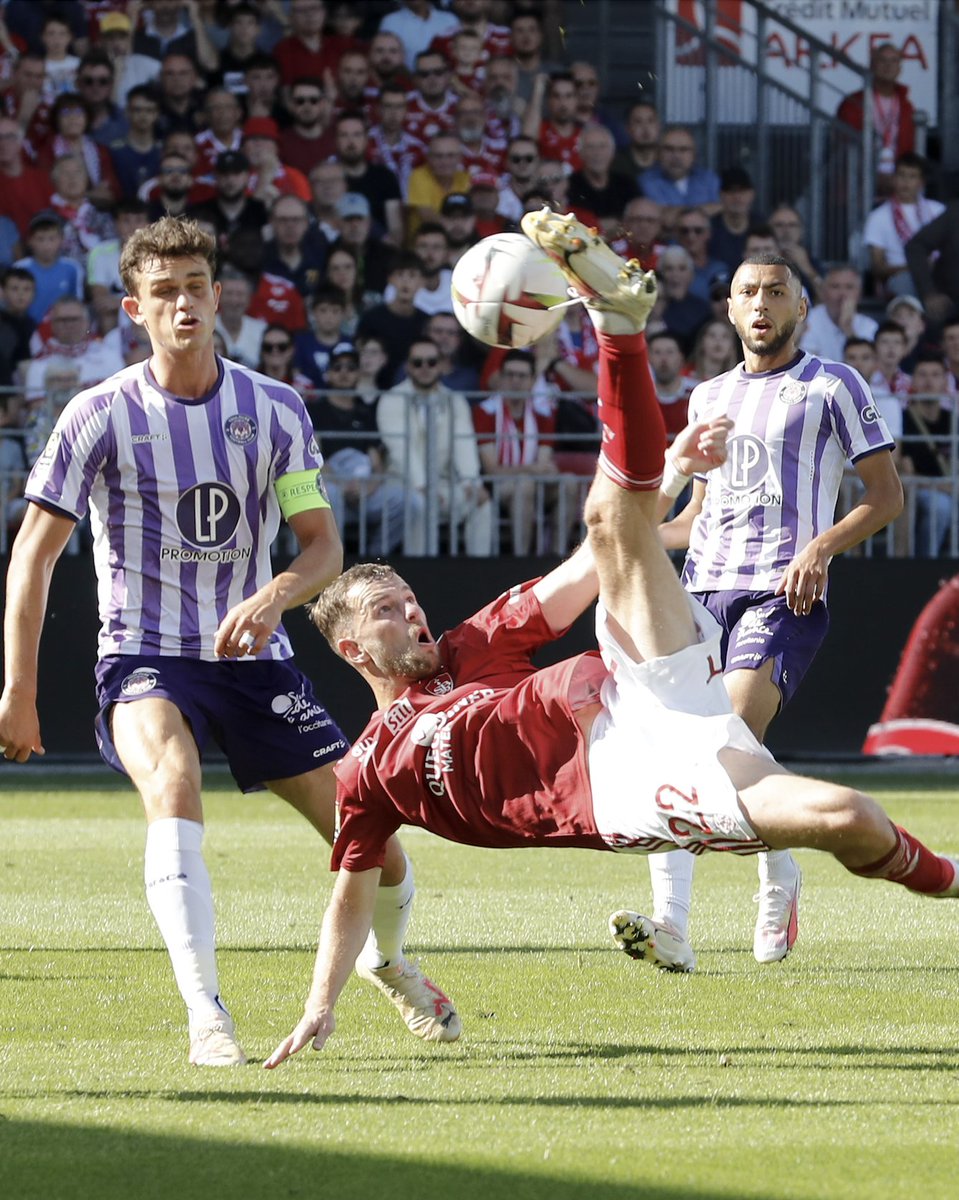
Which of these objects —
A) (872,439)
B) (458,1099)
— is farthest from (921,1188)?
(872,439)

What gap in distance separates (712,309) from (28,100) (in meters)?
5.79

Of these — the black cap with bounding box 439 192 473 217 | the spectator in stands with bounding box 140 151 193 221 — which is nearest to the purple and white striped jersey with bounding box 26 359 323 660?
the black cap with bounding box 439 192 473 217

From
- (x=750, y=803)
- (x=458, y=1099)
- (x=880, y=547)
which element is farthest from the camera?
(x=880, y=547)

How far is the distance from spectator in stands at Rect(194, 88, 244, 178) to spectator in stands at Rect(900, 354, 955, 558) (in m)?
5.89

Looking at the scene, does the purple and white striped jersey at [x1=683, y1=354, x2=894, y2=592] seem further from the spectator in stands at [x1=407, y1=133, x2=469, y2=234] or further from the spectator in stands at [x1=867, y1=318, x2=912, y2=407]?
the spectator in stands at [x1=407, y1=133, x2=469, y2=234]

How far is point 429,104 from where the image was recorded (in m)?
16.5

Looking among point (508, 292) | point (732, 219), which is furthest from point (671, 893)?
point (732, 219)

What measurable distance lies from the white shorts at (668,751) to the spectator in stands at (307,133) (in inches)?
481

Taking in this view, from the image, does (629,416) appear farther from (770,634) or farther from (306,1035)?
(770,634)

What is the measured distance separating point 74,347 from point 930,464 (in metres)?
6.15

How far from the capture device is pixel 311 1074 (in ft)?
16.0

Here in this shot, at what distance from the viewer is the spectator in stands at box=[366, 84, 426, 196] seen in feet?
53.5

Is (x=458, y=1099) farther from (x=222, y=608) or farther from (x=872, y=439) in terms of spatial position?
(x=872, y=439)

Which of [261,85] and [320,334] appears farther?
[261,85]
